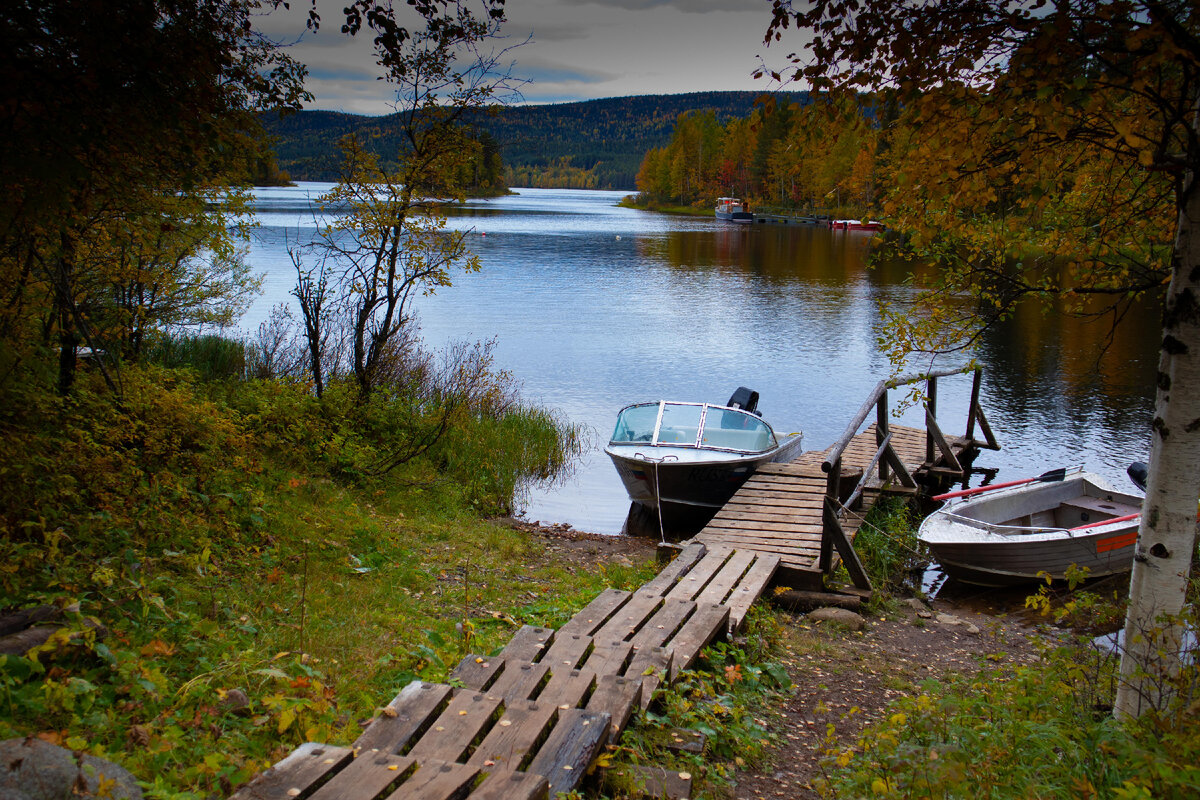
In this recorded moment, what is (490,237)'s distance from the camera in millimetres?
63625

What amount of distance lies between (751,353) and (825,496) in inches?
683

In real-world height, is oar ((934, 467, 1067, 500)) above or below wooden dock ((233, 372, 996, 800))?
below

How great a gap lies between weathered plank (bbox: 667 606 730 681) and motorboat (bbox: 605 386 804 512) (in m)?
6.26

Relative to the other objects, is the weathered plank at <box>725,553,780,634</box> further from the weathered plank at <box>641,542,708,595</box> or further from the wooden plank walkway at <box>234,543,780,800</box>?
the wooden plank walkway at <box>234,543,780,800</box>

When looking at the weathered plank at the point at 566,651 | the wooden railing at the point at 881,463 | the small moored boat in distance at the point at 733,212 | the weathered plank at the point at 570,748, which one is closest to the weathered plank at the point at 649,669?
the weathered plank at the point at 566,651

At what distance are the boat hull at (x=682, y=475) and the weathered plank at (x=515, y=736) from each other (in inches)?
347

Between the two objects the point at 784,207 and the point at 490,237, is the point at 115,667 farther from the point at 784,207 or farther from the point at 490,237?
the point at 784,207

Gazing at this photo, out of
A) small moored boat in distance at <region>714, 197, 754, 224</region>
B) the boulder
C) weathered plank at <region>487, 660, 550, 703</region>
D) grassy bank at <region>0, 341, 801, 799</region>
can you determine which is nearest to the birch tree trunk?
grassy bank at <region>0, 341, 801, 799</region>

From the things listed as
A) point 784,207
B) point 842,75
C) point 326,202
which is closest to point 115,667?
point 842,75

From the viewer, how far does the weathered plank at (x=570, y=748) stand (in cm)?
353

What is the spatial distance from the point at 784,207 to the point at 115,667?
11149cm

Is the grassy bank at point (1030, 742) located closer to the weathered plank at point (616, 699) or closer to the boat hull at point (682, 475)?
the weathered plank at point (616, 699)

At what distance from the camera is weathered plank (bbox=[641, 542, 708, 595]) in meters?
7.60

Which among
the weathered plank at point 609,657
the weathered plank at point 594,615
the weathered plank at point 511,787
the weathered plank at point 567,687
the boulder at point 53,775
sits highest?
the boulder at point 53,775
